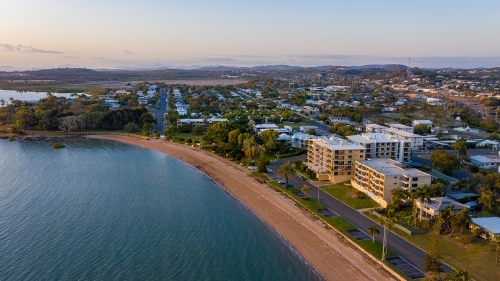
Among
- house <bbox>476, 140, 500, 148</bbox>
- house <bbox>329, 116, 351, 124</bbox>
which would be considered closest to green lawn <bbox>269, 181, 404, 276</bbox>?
house <bbox>476, 140, 500, 148</bbox>

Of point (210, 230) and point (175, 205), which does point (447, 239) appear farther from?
point (175, 205)

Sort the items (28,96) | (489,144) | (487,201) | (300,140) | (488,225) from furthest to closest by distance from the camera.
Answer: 1. (28,96)
2. (489,144)
3. (300,140)
4. (487,201)
5. (488,225)

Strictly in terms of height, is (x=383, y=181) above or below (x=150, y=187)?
above

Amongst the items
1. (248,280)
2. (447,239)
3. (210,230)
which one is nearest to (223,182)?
(210,230)

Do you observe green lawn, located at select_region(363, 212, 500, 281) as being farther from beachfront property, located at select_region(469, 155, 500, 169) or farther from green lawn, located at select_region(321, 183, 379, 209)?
beachfront property, located at select_region(469, 155, 500, 169)

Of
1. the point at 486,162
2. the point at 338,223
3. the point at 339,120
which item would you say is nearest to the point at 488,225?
the point at 338,223

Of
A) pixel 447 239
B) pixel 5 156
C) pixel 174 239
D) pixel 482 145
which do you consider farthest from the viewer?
pixel 482 145

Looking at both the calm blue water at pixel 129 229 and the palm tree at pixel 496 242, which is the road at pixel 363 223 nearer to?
the palm tree at pixel 496 242

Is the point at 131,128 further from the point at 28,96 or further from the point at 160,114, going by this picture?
the point at 28,96
